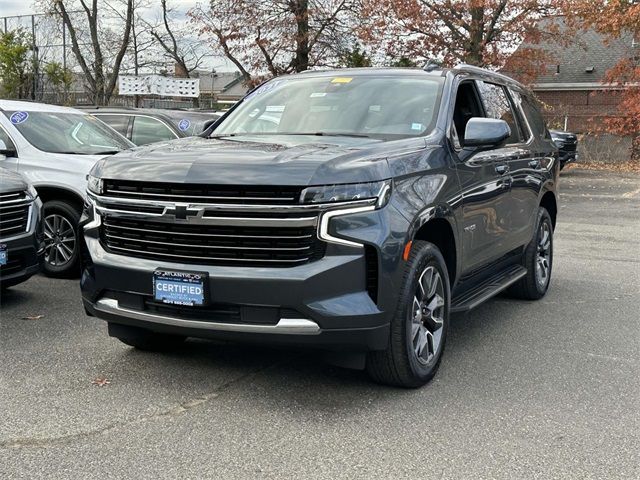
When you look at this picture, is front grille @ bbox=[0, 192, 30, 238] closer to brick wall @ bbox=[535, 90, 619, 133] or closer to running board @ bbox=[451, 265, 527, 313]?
running board @ bbox=[451, 265, 527, 313]

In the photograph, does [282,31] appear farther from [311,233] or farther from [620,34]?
[311,233]

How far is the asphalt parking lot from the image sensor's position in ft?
11.0

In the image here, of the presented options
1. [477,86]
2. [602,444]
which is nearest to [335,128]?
[477,86]

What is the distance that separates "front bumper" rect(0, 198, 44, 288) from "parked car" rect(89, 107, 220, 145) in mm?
4443

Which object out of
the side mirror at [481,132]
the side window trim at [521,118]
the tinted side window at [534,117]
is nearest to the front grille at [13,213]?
the side mirror at [481,132]

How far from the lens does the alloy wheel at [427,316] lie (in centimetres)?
428

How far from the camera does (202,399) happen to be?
4129 millimetres

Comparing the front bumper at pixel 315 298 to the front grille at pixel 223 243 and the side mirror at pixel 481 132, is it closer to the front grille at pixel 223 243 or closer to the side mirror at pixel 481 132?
the front grille at pixel 223 243

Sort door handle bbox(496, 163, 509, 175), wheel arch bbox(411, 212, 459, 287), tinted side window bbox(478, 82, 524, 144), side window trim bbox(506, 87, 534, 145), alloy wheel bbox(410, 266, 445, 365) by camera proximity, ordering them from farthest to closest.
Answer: side window trim bbox(506, 87, 534, 145)
tinted side window bbox(478, 82, 524, 144)
door handle bbox(496, 163, 509, 175)
wheel arch bbox(411, 212, 459, 287)
alloy wheel bbox(410, 266, 445, 365)

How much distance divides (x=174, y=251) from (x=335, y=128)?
161 centimetres

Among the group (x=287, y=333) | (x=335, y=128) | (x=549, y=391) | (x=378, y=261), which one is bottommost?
(x=549, y=391)

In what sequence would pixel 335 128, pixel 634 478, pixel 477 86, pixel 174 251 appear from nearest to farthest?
pixel 634 478 → pixel 174 251 → pixel 335 128 → pixel 477 86

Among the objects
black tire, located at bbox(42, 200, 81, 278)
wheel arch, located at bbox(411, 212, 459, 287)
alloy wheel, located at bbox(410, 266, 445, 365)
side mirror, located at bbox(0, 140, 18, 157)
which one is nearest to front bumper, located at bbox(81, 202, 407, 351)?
alloy wheel, located at bbox(410, 266, 445, 365)

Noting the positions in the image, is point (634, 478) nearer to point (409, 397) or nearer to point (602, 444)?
point (602, 444)
